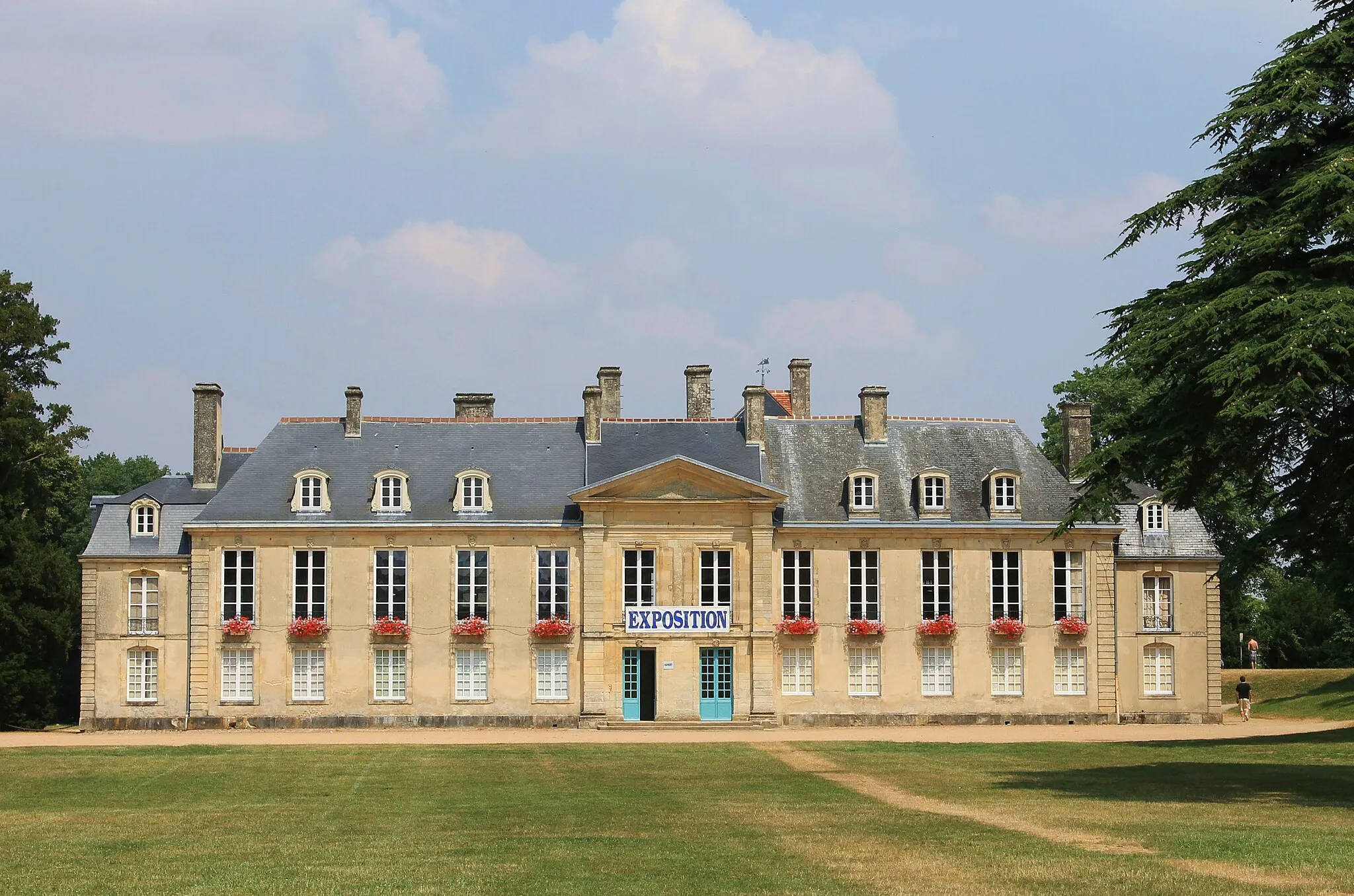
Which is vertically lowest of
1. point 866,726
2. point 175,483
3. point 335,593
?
point 866,726

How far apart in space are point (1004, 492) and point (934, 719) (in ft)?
19.1

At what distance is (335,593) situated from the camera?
41438mm

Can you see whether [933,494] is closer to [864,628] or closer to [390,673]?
[864,628]

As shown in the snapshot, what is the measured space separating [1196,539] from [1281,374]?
1000 inches

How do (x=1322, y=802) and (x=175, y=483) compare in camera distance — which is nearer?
(x=1322, y=802)

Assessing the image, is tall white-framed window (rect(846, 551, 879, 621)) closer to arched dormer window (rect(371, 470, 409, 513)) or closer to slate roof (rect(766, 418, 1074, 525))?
slate roof (rect(766, 418, 1074, 525))

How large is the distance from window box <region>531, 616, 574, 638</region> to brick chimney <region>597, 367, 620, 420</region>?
5819 mm

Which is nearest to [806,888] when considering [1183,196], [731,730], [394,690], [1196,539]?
[1183,196]

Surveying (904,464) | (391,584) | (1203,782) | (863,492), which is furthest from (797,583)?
(1203,782)

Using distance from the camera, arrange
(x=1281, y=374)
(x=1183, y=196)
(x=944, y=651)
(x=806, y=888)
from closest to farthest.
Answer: (x=806, y=888), (x=1281, y=374), (x=1183, y=196), (x=944, y=651)

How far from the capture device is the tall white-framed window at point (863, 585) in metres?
42.0

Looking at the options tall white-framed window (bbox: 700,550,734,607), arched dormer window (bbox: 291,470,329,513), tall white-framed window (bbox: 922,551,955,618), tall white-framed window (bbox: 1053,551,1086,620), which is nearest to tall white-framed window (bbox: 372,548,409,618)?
arched dormer window (bbox: 291,470,329,513)

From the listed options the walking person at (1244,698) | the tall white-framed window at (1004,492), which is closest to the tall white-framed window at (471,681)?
the tall white-framed window at (1004,492)

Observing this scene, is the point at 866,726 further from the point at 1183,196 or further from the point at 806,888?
the point at 806,888
